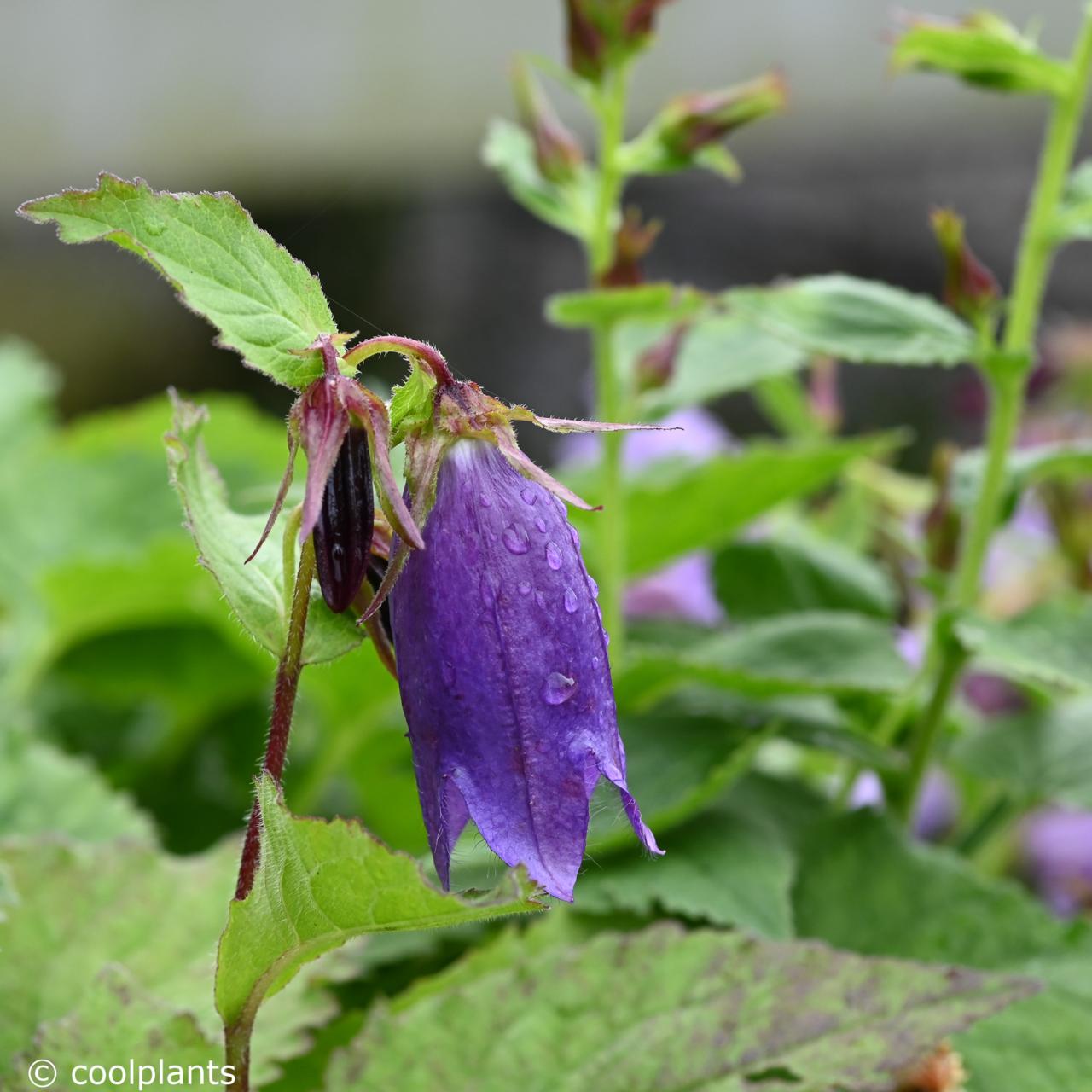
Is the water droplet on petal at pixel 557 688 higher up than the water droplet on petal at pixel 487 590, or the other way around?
the water droplet on petal at pixel 487 590

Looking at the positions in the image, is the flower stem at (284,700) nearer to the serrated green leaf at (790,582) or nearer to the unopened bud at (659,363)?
the unopened bud at (659,363)

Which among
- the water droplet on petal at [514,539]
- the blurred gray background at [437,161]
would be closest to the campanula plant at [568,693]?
the water droplet on petal at [514,539]

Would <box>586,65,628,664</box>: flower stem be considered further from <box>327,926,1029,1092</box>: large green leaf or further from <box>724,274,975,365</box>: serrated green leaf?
<box>327,926,1029,1092</box>: large green leaf

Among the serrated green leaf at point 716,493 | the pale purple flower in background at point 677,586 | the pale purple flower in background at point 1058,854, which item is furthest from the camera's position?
the pale purple flower in background at point 677,586

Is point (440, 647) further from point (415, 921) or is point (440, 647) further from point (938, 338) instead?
point (938, 338)

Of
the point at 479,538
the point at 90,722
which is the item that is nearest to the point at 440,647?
the point at 479,538

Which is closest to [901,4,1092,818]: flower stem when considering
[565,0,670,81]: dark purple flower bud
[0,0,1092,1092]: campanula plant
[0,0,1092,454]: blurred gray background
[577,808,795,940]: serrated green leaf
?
[0,0,1092,1092]: campanula plant
